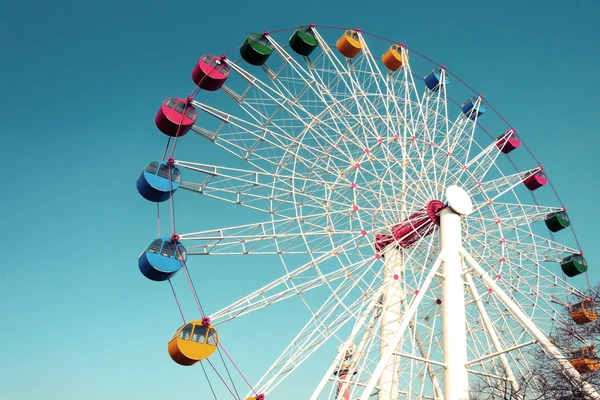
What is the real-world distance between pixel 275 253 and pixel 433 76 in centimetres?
1178

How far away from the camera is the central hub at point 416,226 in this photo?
1969 cm

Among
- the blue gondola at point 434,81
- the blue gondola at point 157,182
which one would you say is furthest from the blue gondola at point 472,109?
the blue gondola at point 157,182

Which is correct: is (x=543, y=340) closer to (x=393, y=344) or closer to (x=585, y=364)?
(x=585, y=364)

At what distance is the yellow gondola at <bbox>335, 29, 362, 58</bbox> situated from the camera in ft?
71.0

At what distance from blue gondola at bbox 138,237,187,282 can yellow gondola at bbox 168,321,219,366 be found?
1.84 meters

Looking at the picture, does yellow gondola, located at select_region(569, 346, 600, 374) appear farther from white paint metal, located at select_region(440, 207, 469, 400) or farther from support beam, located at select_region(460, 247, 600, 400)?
white paint metal, located at select_region(440, 207, 469, 400)

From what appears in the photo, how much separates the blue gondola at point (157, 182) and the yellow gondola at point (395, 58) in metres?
10.3

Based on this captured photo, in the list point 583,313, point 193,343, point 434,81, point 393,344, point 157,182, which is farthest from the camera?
point 434,81

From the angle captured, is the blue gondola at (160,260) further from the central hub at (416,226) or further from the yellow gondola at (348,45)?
the yellow gondola at (348,45)

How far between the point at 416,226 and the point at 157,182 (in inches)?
373

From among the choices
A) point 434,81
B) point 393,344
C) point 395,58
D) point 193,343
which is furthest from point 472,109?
point 193,343

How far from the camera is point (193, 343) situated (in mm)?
16375

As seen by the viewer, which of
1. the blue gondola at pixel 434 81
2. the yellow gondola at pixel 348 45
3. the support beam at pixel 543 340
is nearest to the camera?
the support beam at pixel 543 340

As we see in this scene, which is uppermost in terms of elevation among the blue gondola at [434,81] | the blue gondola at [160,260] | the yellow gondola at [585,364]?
the blue gondola at [434,81]
